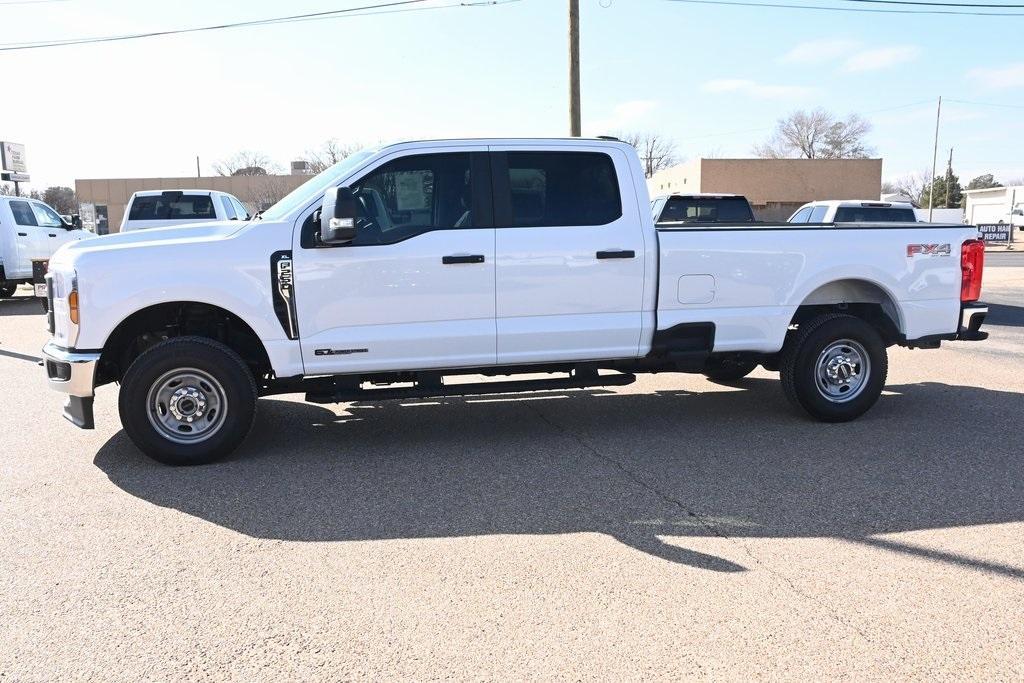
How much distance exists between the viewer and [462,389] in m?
6.10

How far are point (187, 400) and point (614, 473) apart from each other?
9.81 ft

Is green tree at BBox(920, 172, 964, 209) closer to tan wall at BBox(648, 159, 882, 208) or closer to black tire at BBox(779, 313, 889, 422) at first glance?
tan wall at BBox(648, 159, 882, 208)

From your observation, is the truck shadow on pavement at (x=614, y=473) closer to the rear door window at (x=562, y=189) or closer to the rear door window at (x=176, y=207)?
the rear door window at (x=562, y=189)

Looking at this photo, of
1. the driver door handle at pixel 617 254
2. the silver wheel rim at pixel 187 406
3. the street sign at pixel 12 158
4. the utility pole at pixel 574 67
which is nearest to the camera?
the silver wheel rim at pixel 187 406

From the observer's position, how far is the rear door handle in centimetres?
564

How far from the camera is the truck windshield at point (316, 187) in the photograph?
5656 mm

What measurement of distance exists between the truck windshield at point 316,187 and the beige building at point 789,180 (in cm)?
3693

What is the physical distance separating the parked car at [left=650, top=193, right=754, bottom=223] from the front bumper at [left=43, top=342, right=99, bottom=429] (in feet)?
32.6

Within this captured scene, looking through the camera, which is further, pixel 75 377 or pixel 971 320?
pixel 971 320

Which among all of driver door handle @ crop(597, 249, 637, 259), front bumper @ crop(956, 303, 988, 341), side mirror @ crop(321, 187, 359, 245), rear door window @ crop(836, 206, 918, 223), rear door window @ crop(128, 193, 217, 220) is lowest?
front bumper @ crop(956, 303, 988, 341)

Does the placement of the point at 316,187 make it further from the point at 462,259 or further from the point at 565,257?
the point at 565,257

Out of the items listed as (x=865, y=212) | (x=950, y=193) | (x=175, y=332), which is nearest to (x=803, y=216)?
(x=865, y=212)

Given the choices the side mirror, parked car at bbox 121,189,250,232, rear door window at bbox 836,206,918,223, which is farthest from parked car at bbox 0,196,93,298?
rear door window at bbox 836,206,918,223

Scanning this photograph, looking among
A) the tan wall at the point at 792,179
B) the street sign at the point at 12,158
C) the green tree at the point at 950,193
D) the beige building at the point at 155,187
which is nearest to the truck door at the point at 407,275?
the street sign at the point at 12,158
